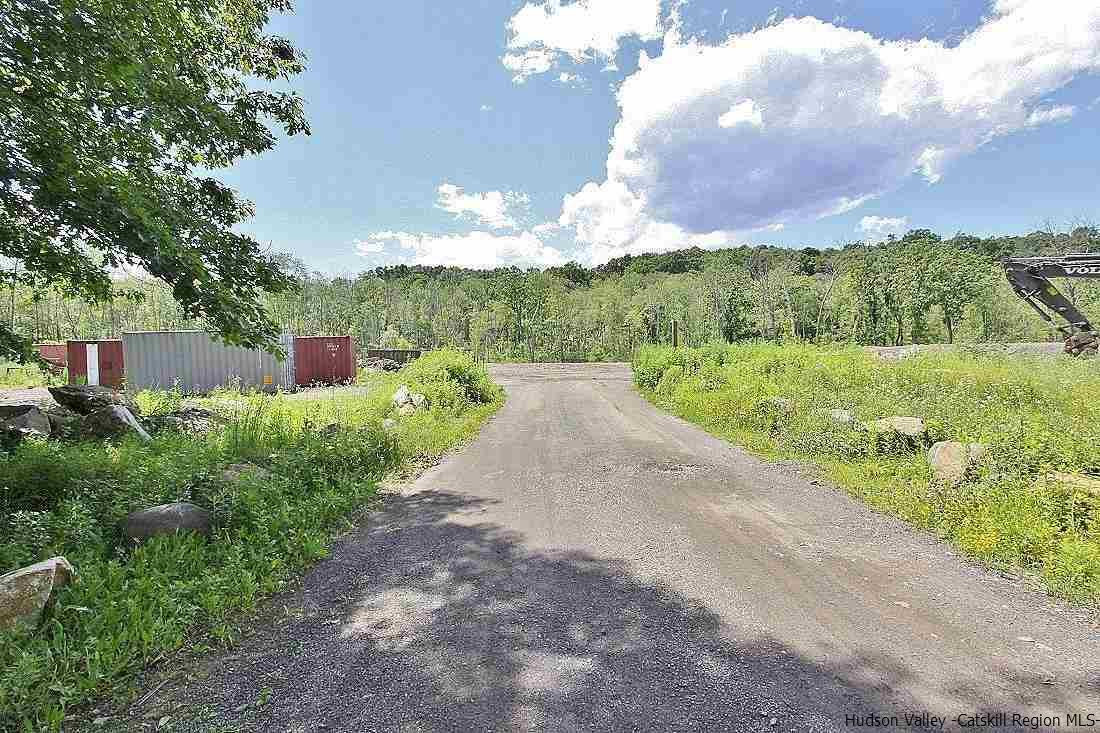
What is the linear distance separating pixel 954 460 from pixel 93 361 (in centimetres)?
2684

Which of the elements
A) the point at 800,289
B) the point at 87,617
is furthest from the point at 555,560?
the point at 800,289

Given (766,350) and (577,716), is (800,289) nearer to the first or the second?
(766,350)

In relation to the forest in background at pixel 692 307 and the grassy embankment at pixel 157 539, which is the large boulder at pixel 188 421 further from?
the forest in background at pixel 692 307

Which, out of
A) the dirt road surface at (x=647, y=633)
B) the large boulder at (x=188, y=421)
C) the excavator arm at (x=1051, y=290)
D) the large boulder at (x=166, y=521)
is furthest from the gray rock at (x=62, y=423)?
the excavator arm at (x=1051, y=290)

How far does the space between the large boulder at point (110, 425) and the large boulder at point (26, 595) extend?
17.0 ft

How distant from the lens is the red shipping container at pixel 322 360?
2048 cm

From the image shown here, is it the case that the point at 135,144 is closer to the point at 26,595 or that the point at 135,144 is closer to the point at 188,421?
the point at 26,595

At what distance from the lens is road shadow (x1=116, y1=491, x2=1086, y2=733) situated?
241 cm

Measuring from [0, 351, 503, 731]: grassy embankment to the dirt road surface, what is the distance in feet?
1.18

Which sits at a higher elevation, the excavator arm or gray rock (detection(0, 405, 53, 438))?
the excavator arm

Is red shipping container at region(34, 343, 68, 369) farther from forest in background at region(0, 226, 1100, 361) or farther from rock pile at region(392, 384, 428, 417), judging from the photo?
rock pile at region(392, 384, 428, 417)

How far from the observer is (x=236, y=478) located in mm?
5441

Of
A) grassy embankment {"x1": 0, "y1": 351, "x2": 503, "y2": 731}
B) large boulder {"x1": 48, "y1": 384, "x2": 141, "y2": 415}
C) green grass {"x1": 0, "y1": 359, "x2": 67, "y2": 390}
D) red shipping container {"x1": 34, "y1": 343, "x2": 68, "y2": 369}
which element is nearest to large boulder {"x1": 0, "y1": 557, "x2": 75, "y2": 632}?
grassy embankment {"x1": 0, "y1": 351, "x2": 503, "y2": 731}

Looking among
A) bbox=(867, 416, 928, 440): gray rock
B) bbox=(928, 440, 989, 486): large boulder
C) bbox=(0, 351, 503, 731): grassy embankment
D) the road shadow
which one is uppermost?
bbox=(867, 416, 928, 440): gray rock
